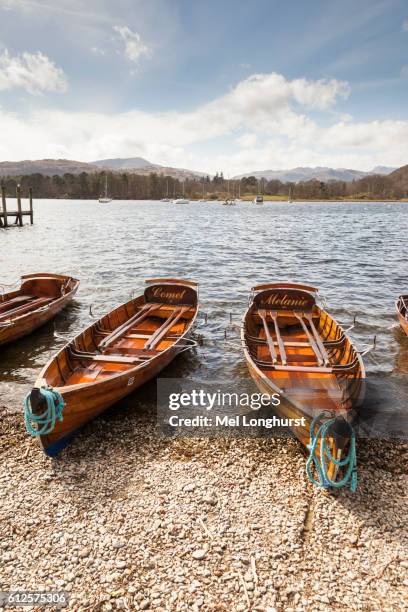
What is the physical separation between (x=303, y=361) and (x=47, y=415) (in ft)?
22.9

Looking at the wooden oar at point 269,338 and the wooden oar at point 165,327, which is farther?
the wooden oar at point 165,327

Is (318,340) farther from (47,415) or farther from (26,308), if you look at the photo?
(26,308)

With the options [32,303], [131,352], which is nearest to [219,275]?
[32,303]

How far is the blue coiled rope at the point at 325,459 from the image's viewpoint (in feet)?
22.2

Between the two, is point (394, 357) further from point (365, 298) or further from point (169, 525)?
point (169, 525)

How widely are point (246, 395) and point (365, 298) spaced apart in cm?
1388

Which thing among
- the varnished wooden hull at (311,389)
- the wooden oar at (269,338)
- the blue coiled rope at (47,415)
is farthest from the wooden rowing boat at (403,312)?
the blue coiled rope at (47,415)

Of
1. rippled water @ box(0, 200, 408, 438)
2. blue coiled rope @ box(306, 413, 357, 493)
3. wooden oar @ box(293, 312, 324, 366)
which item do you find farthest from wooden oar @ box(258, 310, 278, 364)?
blue coiled rope @ box(306, 413, 357, 493)

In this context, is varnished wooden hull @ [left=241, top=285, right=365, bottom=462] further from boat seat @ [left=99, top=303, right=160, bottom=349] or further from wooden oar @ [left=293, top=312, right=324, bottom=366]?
boat seat @ [left=99, top=303, right=160, bottom=349]

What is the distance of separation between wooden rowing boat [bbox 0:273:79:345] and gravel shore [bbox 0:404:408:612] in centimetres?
604

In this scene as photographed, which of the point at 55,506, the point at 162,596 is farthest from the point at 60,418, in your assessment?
the point at 162,596

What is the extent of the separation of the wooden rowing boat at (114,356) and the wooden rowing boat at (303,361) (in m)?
2.59

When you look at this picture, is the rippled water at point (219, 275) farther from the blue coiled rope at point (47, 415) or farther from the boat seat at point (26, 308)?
the blue coiled rope at point (47, 415)

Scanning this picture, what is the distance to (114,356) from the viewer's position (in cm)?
1072
